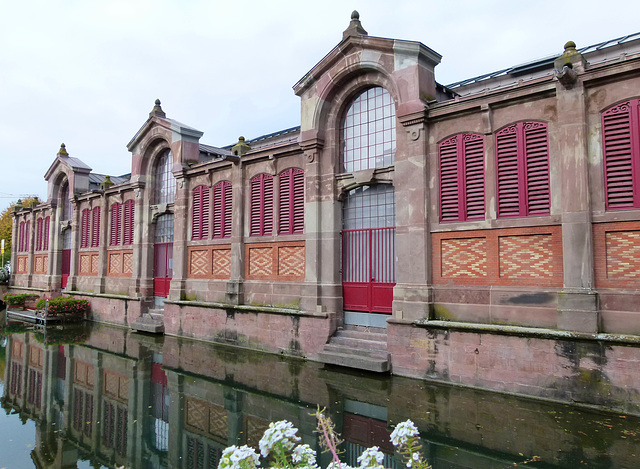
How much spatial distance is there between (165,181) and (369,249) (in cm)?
1126

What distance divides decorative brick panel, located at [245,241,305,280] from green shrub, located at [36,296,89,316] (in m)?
11.3

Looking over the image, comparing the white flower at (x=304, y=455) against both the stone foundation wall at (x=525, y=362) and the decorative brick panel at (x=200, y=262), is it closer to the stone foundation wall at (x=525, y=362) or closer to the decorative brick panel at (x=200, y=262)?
the stone foundation wall at (x=525, y=362)

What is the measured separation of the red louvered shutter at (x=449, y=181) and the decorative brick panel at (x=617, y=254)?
9.66 ft

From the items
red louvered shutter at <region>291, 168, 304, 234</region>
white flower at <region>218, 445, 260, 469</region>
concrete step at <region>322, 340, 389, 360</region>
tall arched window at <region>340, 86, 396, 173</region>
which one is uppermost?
tall arched window at <region>340, 86, 396, 173</region>

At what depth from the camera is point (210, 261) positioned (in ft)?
54.4

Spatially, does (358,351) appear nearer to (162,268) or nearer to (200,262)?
(200,262)

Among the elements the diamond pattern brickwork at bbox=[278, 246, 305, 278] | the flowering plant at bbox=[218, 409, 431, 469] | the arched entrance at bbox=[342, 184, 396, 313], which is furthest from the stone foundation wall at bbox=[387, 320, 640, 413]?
the flowering plant at bbox=[218, 409, 431, 469]

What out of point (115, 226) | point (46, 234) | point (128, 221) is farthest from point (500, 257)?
point (46, 234)

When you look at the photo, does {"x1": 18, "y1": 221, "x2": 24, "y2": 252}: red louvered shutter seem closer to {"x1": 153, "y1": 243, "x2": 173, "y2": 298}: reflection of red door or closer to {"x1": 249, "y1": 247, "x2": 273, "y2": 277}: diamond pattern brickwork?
{"x1": 153, "y1": 243, "x2": 173, "y2": 298}: reflection of red door

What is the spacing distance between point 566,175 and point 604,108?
57.8 inches

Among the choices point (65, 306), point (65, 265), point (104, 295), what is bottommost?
point (65, 306)

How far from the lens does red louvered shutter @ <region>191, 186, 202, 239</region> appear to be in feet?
56.6

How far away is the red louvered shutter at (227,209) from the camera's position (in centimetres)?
1612

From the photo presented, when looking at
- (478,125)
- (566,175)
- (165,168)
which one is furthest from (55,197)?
(566,175)
